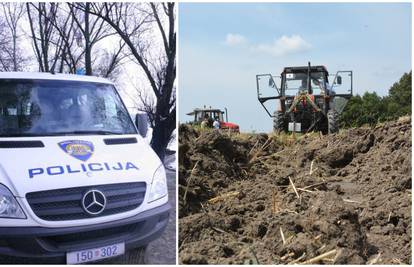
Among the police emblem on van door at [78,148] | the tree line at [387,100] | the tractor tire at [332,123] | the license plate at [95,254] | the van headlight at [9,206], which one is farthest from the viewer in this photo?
the tree line at [387,100]

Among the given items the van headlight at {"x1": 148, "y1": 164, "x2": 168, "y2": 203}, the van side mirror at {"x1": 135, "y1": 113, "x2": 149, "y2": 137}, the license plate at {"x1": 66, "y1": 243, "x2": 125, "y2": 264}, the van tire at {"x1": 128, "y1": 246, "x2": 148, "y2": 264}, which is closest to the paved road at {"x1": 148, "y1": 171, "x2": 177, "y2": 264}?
the van tire at {"x1": 128, "y1": 246, "x2": 148, "y2": 264}

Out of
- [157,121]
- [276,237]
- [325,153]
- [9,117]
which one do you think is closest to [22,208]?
[9,117]

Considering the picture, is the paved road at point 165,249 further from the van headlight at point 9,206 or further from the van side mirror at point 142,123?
the van headlight at point 9,206

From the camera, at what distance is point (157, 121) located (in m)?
8.66

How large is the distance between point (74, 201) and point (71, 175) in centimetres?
25

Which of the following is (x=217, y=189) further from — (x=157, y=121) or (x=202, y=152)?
A: (x=157, y=121)

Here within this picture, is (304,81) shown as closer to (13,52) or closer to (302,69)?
(302,69)

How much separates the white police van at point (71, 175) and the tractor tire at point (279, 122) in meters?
9.08

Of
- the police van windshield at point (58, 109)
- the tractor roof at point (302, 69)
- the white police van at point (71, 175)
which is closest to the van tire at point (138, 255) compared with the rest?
the white police van at point (71, 175)

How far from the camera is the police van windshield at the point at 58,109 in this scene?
4.96 metres

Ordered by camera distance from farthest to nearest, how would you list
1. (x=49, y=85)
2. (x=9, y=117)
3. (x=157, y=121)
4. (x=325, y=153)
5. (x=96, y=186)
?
(x=325, y=153) → (x=157, y=121) → (x=49, y=85) → (x=9, y=117) → (x=96, y=186)

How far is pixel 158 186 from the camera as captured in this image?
16.6 feet

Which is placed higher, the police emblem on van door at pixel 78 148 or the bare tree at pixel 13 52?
the bare tree at pixel 13 52

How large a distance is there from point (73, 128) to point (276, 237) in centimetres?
249
